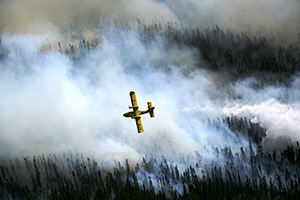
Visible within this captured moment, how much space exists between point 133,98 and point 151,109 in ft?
41.7

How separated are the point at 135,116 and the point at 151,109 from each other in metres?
10.7

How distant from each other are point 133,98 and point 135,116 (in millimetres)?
11456

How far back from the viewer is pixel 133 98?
18275 centimetres

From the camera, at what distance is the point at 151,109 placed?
184500 mm

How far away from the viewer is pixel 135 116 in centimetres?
18612
